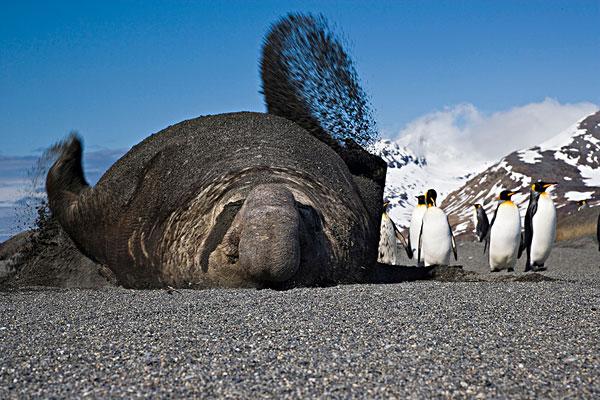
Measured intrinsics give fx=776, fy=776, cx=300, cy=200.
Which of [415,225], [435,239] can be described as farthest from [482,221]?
[435,239]

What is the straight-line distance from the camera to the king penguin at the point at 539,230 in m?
15.9

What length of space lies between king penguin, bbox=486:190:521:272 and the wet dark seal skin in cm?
742

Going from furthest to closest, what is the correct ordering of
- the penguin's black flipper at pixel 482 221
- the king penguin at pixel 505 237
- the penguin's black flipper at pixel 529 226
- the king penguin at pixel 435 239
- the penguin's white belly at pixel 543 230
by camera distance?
the penguin's black flipper at pixel 482 221
the penguin's black flipper at pixel 529 226
the penguin's white belly at pixel 543 230
the king penguin at pixel 505 237
the king penguin at pixel 435 239

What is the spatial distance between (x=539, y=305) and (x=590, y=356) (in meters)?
1.49

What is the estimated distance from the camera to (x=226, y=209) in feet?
21.5

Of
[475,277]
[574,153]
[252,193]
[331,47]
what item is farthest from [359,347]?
[574,153]

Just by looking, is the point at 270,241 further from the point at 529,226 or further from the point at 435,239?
the point at 529,226

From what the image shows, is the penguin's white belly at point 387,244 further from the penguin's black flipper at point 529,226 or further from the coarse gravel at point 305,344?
the coarse gravel at point 305,344

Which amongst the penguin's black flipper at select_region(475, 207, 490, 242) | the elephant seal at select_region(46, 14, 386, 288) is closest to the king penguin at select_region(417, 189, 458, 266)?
the elephant seal at select_region(46, 14, 386, 288)

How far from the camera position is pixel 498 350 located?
13.0ft

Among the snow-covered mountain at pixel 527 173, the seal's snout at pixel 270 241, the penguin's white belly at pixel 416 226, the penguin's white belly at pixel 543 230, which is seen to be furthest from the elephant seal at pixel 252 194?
the snow-covered mountain at pixel 527 173

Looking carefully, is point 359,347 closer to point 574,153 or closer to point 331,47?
point 331,47

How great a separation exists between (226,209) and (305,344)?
2.69m

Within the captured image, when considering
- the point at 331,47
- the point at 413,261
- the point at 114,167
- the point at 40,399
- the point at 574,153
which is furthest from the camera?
the point at 574,153
